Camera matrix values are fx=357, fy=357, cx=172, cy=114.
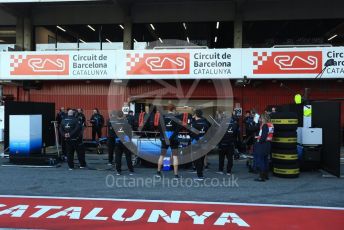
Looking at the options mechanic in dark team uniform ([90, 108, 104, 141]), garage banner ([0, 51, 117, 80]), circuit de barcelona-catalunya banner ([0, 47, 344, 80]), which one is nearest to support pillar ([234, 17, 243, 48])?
circuit de barcelona-catalunya banner ([0, 47, 344, 80])

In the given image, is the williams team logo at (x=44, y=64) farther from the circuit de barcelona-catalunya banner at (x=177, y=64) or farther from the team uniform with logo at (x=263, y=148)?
the team uniform with logo at (x=263, y=148)

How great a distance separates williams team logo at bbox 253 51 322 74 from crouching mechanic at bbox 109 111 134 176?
7.62 m

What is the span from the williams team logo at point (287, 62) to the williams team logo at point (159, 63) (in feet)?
10.3

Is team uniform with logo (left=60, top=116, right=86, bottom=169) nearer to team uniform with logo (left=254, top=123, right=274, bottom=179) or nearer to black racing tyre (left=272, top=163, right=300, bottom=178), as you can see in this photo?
team uniform with logo (left=254, top=123, right=274, bottom=179)

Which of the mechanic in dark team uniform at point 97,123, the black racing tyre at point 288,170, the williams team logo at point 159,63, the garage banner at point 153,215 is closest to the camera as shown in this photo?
the garage banner at point 153,215

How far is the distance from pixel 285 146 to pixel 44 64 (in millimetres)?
11798

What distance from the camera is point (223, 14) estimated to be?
59.7 feet

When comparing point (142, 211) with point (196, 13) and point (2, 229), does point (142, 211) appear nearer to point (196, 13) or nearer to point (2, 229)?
point (2, 229)

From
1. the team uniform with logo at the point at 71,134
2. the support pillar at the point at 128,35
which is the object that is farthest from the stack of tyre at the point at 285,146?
the support pillar at the point at 128,35

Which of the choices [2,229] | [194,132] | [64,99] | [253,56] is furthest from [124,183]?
[64,99]

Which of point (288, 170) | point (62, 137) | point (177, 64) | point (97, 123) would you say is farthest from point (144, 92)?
point (288, 170)

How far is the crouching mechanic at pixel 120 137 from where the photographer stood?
9.86 m

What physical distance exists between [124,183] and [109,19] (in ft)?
41.4

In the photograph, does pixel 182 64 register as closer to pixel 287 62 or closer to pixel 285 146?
pixel 287 62
